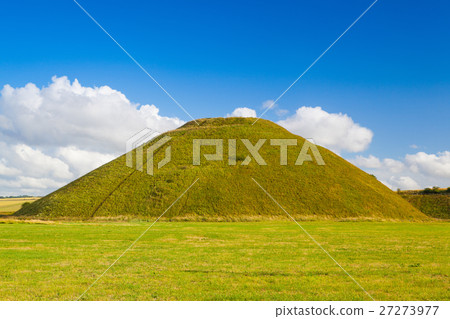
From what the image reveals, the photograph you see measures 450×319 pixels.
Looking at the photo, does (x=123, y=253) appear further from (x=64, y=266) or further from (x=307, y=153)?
(x=307, y=153)

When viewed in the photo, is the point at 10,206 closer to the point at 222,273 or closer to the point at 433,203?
the point at 222,273

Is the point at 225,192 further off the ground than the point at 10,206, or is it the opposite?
the point at 225,192

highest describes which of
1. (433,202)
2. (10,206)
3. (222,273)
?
(433,202)

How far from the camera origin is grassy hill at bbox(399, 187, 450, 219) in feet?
273

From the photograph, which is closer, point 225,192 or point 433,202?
point 225,192

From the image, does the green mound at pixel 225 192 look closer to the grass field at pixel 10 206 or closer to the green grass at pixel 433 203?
the green grass at pixel 433 203

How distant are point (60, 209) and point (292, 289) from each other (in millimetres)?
63012

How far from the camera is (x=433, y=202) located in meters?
89.1

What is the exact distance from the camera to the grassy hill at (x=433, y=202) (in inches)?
3270

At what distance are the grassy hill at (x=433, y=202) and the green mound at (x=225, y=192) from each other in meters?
12.4

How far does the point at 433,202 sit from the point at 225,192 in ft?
188
